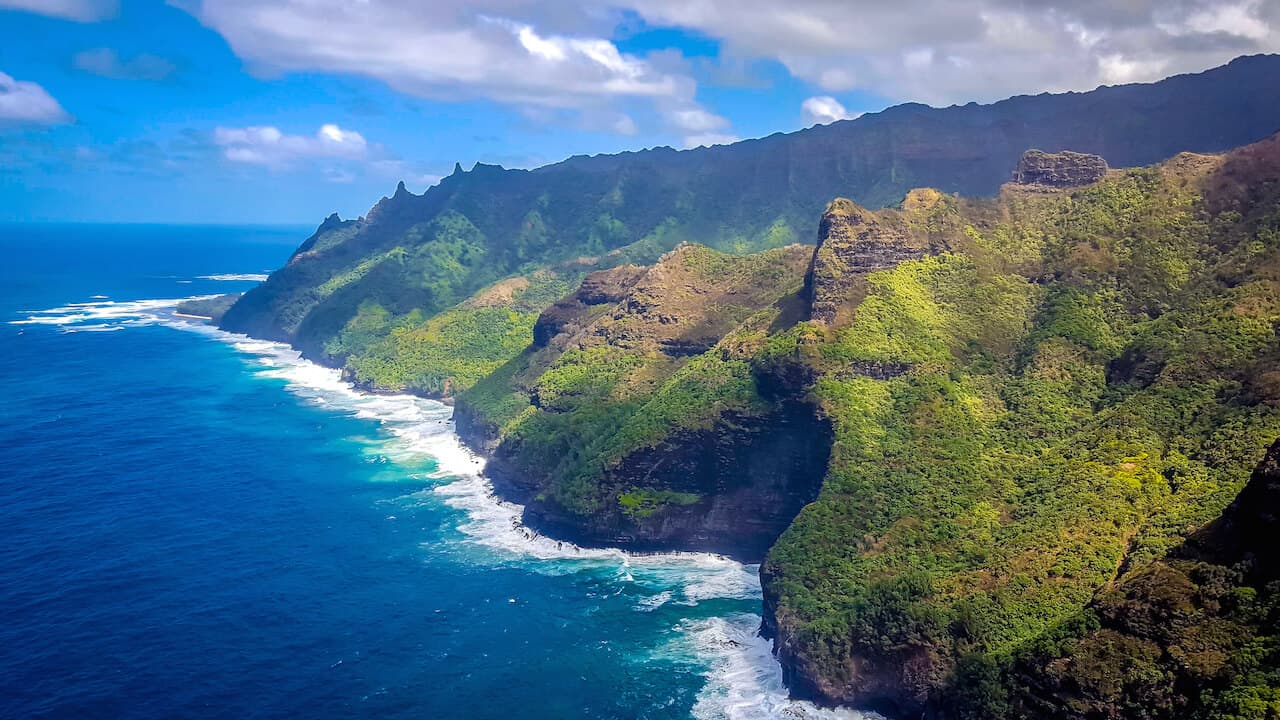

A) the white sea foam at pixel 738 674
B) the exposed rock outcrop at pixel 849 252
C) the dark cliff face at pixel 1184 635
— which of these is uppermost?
the exposed rock outcrop at pixel 849 252

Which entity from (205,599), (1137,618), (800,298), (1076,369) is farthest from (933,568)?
(205,599)

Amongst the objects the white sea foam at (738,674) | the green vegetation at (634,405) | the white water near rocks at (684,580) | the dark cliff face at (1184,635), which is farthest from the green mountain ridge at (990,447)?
the white water near rocks at (684,580)

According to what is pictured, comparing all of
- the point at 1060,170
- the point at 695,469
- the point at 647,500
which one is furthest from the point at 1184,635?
the point at 1060,170

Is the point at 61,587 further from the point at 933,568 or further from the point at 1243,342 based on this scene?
the point at 1243,342

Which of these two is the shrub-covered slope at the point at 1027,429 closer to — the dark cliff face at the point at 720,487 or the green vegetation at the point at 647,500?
the dark cliff face at the point at 720,487

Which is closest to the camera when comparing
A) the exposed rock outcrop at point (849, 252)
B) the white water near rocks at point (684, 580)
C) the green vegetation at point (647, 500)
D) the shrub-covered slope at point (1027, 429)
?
the shrub-covered slope at point (1027, 429)

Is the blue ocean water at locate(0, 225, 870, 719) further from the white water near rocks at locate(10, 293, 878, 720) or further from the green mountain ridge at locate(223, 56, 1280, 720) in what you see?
the green mountain ridge at locate(223, 56, 1280, 720)
